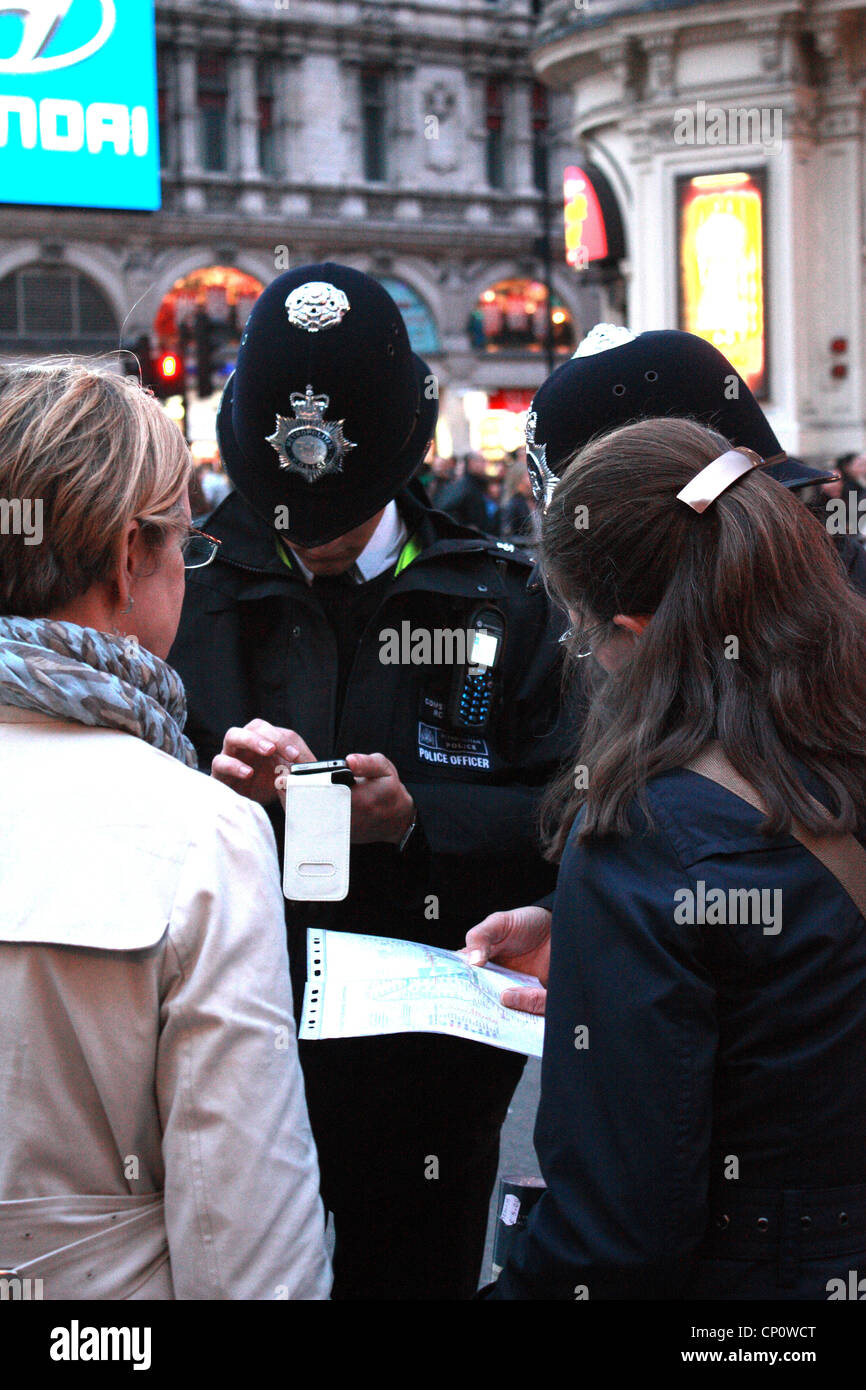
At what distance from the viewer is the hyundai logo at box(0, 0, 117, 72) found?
22.6 feet

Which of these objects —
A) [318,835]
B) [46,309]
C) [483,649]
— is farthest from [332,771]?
[46,309]

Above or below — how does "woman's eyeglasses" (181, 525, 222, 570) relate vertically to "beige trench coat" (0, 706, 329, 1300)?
above

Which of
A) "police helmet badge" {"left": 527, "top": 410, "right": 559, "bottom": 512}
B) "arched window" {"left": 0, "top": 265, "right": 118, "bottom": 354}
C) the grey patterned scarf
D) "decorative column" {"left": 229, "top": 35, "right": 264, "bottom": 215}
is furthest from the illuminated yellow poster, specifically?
"decorative column" {"left": 229, "top": 35, "right": 264, "bottom": 215}

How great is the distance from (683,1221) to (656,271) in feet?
49.7

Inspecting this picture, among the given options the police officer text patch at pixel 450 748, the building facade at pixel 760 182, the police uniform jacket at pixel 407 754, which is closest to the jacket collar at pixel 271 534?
the police uniform jacket at pixel 407 754

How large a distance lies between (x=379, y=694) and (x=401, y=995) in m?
0.62

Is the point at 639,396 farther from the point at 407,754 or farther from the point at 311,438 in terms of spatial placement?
the point at 407,754

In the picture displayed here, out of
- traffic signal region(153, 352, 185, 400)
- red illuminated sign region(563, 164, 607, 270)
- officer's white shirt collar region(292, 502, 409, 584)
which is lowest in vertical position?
officer's white shirt collar region(292, 502, 409, 584)

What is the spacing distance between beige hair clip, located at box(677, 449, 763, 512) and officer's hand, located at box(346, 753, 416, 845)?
2.22 ft

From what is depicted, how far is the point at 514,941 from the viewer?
2.26m

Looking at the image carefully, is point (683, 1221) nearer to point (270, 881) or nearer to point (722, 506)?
point (270, 881)

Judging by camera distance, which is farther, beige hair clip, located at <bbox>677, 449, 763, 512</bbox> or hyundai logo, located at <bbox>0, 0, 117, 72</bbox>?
hyundai logo, located at <bbox>0, 0, 117, 72</bbox>

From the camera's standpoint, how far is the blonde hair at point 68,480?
1.65 meters

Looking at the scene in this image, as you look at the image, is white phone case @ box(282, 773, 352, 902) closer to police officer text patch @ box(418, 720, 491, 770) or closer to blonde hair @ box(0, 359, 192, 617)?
blonde hair @ box(0, 359, 192, 617)
